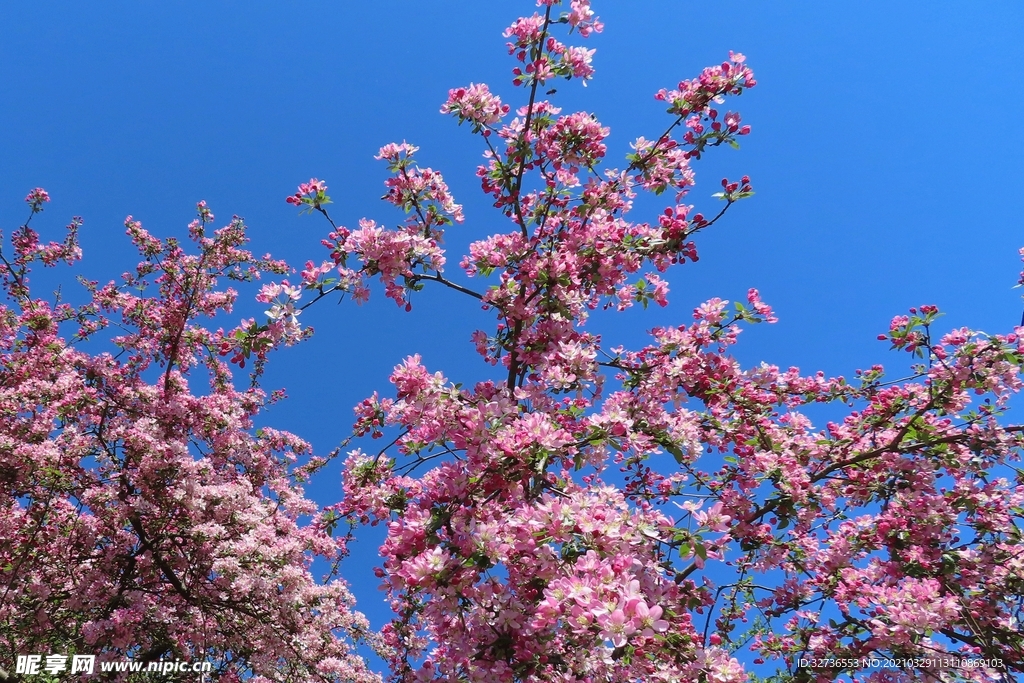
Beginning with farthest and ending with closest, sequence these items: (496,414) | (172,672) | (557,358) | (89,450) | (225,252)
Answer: (225,252) → (172,672) → (89,450) → (557,358) → (496,414)

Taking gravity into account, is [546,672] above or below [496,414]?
below

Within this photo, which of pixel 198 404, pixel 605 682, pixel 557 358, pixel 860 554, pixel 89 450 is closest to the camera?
pixel 605 682

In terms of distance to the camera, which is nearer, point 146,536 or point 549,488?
point 549,488

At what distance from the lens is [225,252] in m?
6.83

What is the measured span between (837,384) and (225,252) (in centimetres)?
676

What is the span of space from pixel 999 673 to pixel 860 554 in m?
1.26

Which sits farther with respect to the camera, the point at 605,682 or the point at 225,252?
the point at 225,252

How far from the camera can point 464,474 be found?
3.22 meters

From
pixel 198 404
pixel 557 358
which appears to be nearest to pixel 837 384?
pixel 557 358

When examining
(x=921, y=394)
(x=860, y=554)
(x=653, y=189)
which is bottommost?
(x=860, y=554)

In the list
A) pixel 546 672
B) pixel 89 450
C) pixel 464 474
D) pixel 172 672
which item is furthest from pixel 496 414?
pixel 172 672

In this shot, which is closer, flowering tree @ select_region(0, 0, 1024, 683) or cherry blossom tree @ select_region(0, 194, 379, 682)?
flowering tree @ select_region(0, 0, 1024, 683)

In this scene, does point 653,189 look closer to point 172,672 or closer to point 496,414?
point 496,414

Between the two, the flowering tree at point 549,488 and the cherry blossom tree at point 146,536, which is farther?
the cherry blossom tree at point 146,536
